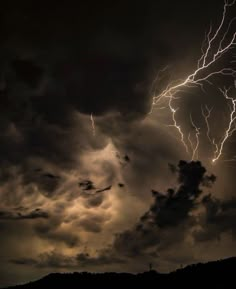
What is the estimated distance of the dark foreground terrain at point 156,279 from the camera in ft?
144

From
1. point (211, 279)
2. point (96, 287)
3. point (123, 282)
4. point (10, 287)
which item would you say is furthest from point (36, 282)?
point (211, 279)

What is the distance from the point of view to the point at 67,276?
72750 mm

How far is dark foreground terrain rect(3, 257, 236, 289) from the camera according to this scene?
144 feet

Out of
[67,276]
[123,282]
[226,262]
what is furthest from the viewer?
[67,276]

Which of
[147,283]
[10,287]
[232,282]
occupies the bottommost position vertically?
[232,282]

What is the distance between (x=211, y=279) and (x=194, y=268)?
7293 mm

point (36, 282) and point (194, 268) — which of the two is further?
point (36, 282)

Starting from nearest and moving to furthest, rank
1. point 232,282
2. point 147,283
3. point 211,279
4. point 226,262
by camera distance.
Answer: point 232,282
point 211,279
point 226,262
point 147,283

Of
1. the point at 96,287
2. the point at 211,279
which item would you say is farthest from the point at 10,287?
the point at 211,279

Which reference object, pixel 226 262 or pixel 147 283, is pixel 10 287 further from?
pixel 226 262

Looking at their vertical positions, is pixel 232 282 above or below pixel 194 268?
below

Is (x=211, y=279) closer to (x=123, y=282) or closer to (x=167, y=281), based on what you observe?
(x=167, y=281)

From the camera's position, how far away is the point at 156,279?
53.5 meters

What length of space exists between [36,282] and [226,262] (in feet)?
126
